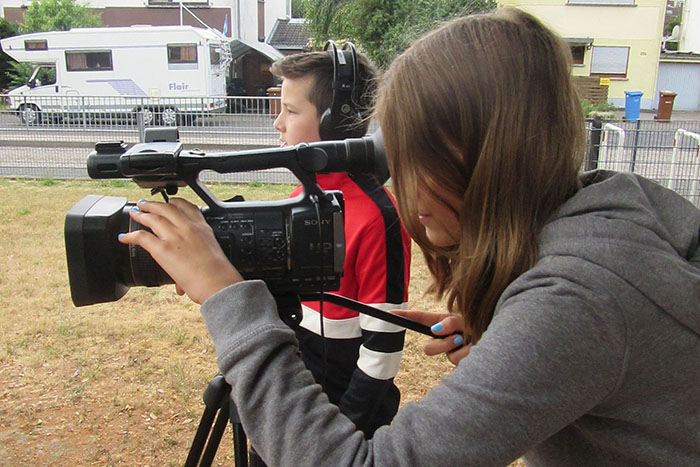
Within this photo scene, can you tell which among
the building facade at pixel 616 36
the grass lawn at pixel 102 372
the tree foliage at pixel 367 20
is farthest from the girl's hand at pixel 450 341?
the building facade at pixel 616 36

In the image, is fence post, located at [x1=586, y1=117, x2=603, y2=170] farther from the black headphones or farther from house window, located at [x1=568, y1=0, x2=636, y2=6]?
house window, located at [x1=568, y1=0, x2=636, y2=6]

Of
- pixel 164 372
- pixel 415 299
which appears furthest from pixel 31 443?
pixel 415 299

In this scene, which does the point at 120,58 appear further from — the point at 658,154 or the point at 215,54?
the point at 658,154

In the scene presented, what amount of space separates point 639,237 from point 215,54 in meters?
19.2

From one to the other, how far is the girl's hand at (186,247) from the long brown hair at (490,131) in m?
0.32

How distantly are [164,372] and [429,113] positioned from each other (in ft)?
9.60

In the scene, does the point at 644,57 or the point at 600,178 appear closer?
the point at 600,178

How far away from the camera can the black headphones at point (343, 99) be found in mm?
1855

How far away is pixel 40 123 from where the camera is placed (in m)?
8.59

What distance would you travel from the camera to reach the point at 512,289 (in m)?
0.82

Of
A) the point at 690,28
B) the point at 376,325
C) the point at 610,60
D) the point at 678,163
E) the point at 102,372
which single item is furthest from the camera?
the point at 690,28

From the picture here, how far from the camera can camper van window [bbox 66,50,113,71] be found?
17484 millimetres

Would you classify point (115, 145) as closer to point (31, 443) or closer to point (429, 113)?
point (429, 113)

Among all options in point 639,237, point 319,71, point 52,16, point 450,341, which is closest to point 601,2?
point 52,16
